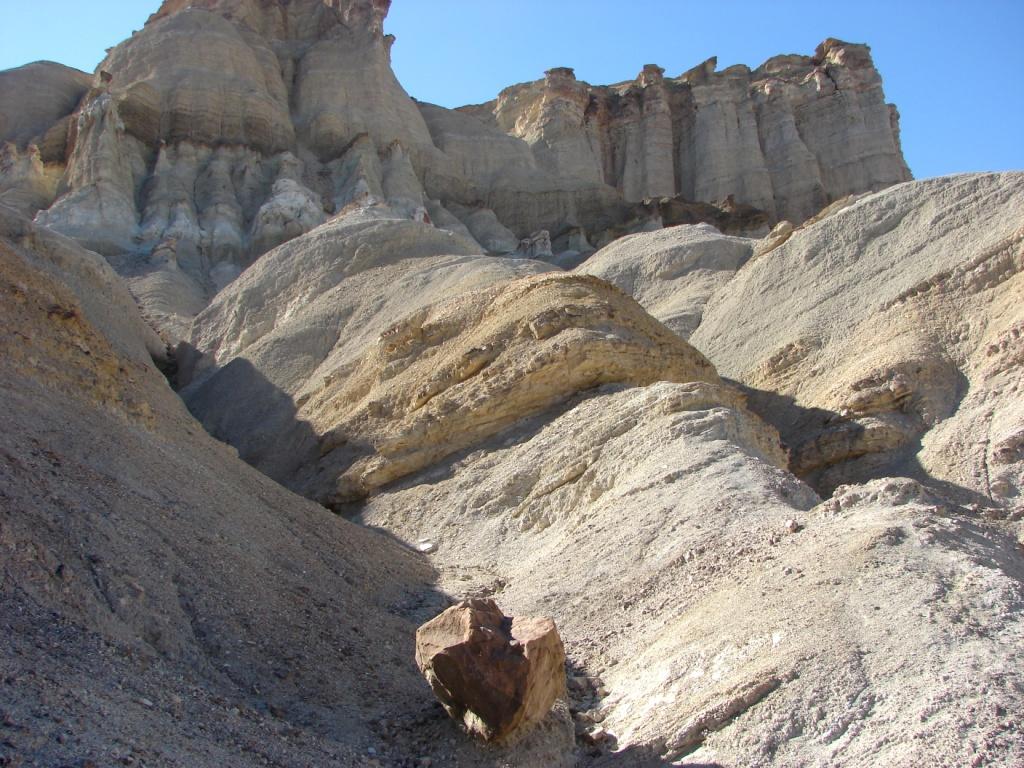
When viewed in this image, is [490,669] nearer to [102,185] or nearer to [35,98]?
[102,185]

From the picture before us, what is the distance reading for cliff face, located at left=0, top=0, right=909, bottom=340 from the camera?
42250mm

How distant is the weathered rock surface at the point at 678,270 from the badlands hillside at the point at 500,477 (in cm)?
12

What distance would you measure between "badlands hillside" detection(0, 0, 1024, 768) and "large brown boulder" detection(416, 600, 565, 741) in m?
0.27

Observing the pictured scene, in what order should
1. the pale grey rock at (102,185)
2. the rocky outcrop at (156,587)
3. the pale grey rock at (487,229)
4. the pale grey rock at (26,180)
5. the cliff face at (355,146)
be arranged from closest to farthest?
1. the rocky outcrop at (156,587)
2. the pale grey rock at (102,185)
3. the cliff face at (355,146)
4. the pale grey rock at (26,180)
5. the pale grey rock at (487,229)

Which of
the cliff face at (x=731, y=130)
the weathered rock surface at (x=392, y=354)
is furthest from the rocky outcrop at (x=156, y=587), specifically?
the cliff face at (x=731, y=130)

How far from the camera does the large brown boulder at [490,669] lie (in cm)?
845

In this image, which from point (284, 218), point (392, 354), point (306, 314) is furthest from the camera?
point (284, 218)

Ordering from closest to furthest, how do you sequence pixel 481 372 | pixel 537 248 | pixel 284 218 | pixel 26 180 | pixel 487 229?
1. pixel 481 372
2. pixel 284 218
3. pixel 26 180
4. pixel 537 248
5. pixel 487 229

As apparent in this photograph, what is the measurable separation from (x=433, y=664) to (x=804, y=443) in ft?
46.9

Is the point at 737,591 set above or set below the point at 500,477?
below

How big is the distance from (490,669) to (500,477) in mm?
8348

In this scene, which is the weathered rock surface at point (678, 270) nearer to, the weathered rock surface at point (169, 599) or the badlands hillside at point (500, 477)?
the badlands hillside at point (500, 477)

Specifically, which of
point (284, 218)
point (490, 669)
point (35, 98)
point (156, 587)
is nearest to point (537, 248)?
point (284, 218)

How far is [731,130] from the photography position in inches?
2549
